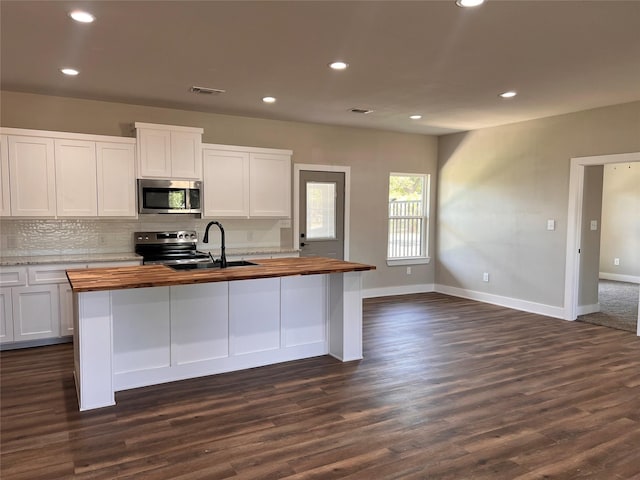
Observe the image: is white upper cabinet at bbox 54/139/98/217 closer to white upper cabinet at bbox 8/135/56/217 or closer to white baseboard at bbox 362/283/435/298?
white upper cabinet at bbox 8/135/56/217

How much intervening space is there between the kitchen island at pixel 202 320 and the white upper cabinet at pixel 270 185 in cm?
161

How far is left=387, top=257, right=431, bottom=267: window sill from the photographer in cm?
722

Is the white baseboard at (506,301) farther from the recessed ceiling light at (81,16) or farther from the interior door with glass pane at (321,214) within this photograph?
the recessed ceiling light at (81,16)

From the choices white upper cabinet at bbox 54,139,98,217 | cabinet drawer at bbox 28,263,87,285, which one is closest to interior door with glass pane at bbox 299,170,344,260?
white upper cabinet at bbox 54,139,98,217

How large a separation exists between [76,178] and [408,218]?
4.82 metres

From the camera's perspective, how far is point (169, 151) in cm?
508

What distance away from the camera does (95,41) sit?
323 centimetres

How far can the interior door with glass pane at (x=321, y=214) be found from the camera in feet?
21.2

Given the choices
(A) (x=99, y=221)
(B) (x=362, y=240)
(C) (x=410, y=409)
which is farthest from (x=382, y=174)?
(C) (x=410, y=409)

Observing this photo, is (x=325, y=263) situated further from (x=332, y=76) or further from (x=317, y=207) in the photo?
(x=317, y=207)

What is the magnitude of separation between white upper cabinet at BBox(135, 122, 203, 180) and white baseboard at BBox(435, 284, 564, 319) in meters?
4.36

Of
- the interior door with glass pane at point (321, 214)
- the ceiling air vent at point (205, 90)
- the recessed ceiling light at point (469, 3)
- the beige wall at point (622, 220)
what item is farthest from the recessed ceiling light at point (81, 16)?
the beige wall at point (622, 220)

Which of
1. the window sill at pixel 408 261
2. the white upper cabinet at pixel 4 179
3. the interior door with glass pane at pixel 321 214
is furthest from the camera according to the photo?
the window sill at pixel 408 261

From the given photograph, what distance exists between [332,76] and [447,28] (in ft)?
4.30
